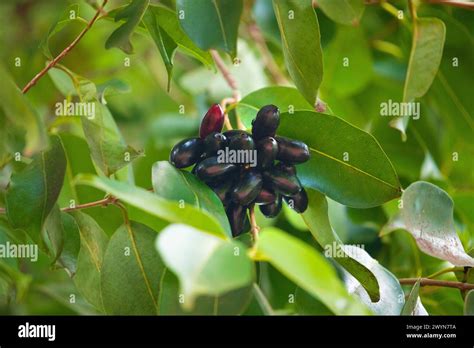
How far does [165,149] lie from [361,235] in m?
0.40

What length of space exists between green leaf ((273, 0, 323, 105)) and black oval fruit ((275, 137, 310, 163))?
0.05 metres

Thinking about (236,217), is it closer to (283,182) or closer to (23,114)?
(283,182)

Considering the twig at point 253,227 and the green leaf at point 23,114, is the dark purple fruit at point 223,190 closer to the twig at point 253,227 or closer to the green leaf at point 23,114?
the twig at point 253,227

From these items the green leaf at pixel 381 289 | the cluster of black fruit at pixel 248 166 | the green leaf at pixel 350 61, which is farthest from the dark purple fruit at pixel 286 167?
the green leaf at pixel 350 61

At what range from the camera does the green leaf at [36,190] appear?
0.86 meters

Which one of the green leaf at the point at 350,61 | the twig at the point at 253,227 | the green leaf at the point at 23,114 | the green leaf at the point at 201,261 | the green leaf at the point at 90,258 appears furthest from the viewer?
the green leaf at the point at 350,61

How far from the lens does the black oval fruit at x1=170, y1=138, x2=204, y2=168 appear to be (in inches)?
34.8

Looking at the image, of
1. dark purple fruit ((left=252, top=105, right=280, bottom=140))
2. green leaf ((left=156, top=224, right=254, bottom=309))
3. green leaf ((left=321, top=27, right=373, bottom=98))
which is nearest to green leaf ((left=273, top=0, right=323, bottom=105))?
dark purple fruit ((left=252, top=105, right=280, bottom=140))

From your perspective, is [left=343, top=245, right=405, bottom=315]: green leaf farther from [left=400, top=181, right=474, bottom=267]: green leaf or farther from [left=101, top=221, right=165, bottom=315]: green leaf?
[left=101, top=221, right=165, bottom=315]: green leaf

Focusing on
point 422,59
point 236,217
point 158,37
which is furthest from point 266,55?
point 236,217

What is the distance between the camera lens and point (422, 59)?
1.10 metres

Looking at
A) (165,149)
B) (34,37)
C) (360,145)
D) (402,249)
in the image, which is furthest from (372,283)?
(34,37)

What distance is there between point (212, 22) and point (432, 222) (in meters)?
0.34

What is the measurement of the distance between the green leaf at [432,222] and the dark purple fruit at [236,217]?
18 cm
